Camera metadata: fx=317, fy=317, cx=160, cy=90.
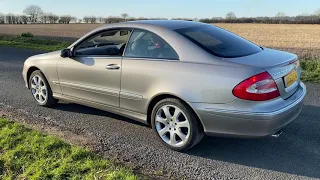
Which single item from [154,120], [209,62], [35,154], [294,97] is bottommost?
[35,154]

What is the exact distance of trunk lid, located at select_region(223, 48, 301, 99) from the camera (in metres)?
3.36

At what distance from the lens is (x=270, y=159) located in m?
3.56

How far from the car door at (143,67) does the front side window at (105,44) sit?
0.69 ft

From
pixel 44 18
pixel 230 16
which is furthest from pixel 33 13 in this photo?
pixel 230 16

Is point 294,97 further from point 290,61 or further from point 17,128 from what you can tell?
point 17,128

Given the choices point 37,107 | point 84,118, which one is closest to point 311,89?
point 84,118

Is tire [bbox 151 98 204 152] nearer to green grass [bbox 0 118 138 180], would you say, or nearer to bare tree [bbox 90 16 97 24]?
green grass [bbox 0 118 138 180]

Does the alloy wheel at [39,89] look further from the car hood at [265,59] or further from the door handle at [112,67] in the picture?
the car hood at [265,59]

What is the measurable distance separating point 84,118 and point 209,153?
2.18m

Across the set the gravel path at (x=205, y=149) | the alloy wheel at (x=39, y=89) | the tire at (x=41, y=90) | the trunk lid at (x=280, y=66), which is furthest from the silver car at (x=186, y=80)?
the alloy wheel at (x=39, y=89)

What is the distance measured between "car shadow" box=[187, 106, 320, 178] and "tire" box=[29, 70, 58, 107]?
2830 millimetres

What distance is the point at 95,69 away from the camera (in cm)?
445

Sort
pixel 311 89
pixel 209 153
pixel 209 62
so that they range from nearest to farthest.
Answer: pixel 209 62 < pixel 209 153 < pixel 311 89

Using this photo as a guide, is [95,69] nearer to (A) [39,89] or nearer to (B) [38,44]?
(A) [39,89]
